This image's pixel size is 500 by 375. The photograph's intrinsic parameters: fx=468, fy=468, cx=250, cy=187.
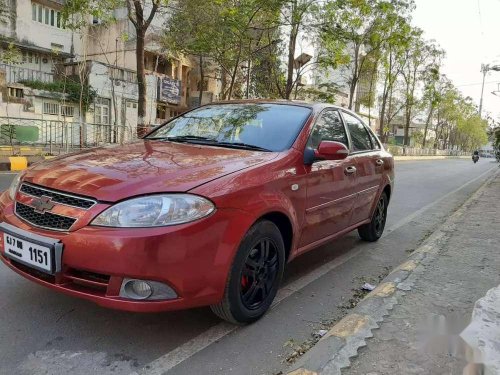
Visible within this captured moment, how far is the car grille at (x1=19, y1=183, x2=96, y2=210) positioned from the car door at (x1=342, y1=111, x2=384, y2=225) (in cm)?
279

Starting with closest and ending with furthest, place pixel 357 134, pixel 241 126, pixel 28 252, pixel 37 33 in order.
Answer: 1. pixel 28 252
2. pixel 241 126
3. pixel 357 134
4. pixel 37 33

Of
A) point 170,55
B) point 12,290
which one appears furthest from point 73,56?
point 12,290

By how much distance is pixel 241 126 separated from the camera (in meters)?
3.91

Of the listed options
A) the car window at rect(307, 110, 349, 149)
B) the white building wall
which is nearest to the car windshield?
the car window at rect(307, 110, 349, 149)

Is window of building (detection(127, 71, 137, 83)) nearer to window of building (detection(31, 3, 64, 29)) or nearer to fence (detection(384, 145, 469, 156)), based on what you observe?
window of building (detection(31, 3, 64, 29))

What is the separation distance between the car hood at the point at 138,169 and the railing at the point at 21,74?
2410cm

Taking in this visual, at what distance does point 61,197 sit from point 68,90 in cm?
2628

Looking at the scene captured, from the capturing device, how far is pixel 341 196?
168 inches

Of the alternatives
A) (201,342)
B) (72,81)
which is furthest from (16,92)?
(201,342)

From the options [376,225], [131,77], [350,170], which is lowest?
[376,225]

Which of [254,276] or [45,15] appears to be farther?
[45,15]

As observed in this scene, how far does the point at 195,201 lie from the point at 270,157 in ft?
2.96

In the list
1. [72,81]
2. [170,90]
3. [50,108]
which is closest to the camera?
[50,108]

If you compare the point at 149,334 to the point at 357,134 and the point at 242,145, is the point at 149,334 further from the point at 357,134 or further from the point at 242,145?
the point at 357,134
